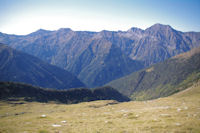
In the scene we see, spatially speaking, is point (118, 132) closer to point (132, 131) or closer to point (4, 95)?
point (132, 131)

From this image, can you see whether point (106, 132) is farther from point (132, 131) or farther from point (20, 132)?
point (20, 132)

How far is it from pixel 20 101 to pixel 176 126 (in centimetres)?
20160

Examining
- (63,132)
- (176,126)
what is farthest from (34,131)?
(176,126)

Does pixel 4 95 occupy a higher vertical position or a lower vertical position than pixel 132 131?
lower

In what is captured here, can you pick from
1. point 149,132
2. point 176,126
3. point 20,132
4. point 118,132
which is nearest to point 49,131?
point 20,132

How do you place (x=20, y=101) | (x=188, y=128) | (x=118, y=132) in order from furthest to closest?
(x=20, y=101) → (x=118, y=132) → (x=188, y=128)

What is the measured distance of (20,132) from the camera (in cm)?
2353

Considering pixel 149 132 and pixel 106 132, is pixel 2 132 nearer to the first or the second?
pixel 106 132

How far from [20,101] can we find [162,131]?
201 meters

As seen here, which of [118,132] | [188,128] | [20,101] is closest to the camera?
[188,128]

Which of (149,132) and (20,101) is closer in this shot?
(149,132)

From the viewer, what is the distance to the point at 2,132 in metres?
24.0

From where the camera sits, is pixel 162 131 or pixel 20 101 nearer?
pixel 162 131

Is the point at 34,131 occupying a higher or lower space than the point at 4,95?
higher
